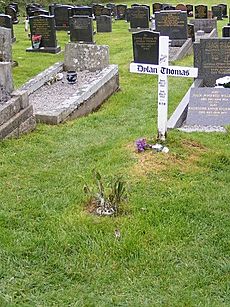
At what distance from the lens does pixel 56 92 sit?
11258 millimetres

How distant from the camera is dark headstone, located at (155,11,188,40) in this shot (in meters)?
18.5

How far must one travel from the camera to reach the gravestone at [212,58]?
11055 mm

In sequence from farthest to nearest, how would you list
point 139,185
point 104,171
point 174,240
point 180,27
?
1. point 180,27
2. point 104,171
3. point 139,185
4. point 174,240

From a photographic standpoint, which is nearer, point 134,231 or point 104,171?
point 134,231

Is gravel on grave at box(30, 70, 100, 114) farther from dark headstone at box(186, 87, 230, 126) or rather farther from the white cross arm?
the white cross arm

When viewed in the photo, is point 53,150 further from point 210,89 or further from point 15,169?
point 210,89

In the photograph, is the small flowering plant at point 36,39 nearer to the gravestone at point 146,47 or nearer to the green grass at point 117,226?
the gravestone at point 146,47

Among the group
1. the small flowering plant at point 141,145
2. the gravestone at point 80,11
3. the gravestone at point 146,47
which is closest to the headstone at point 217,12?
the gravestone at point 80,11

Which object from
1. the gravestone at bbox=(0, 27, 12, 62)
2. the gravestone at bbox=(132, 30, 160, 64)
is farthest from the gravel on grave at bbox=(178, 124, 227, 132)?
the gravestone at bbox=(0, 27, 12, 62)

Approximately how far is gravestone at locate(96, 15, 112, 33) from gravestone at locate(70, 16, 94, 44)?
15.3ft

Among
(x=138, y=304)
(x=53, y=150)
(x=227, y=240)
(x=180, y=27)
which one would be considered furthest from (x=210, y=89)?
(x=180, y=27)

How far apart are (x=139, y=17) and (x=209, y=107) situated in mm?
15577

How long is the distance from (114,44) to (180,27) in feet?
8.51

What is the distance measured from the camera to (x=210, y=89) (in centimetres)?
959
